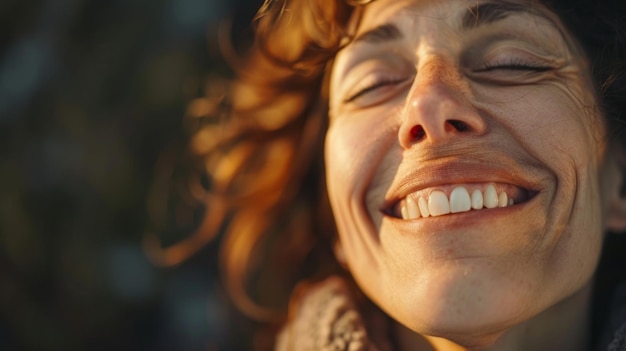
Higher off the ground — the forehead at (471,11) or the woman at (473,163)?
the forehead at (471,11)

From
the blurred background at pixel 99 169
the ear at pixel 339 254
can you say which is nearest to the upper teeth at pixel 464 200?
the ear at pixel 339 254

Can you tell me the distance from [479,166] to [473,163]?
10 millimetres

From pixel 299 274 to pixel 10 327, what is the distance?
0.84 metres

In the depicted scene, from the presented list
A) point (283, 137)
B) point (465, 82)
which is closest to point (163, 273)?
point (283, 137)

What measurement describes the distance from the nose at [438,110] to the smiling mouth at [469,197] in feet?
0.27

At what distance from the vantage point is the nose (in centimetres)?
119

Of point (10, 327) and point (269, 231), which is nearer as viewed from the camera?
point (269, 231)

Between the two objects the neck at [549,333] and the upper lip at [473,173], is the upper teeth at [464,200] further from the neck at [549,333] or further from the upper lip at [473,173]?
the neck at [549,333]

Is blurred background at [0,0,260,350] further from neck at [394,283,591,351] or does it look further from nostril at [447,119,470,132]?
nostril at [447,119,470,132]

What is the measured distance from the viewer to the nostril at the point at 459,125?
3.97 ft

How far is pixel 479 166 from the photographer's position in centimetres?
121

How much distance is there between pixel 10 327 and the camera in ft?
7.07

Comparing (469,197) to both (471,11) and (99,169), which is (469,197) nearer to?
(471,11)

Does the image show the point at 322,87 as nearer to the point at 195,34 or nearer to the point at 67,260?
the point at 195,34
